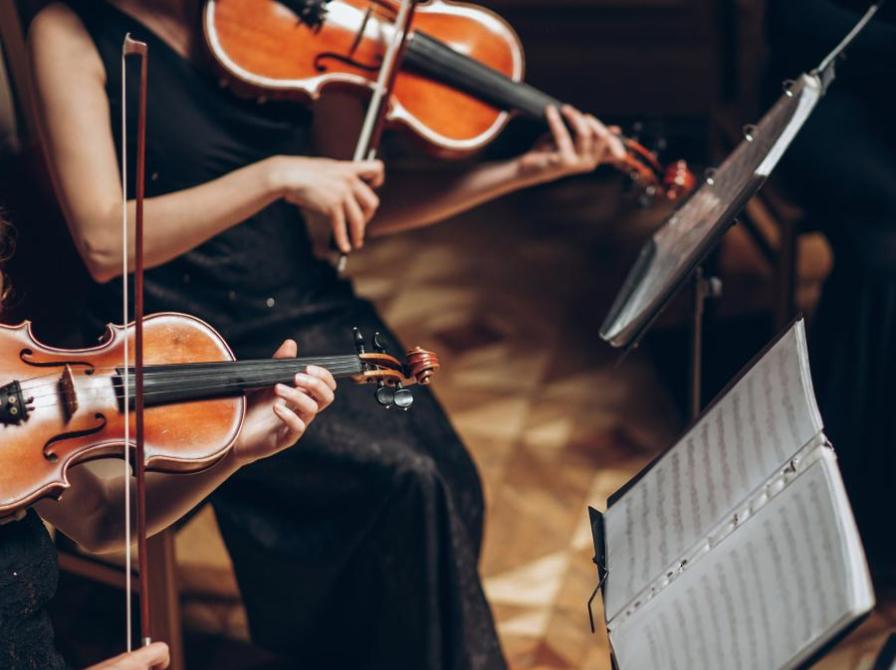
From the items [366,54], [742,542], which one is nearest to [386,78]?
[366,54]

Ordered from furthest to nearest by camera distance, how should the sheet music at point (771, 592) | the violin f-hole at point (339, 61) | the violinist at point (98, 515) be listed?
the violin f-hole at point (339, 61) < the violinist at point (98, 515) < the sheet music at point (771, 592)

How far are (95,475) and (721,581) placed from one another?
0.59 meters

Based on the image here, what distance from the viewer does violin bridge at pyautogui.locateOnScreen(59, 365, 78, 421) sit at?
102 centimetres

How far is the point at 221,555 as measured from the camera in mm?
1964

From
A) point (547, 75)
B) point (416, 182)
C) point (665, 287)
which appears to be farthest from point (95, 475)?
point (547, 75)

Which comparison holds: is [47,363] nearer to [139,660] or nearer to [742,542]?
Answer: [139,660]

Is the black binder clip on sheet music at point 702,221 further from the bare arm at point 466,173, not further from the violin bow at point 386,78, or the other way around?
the violin bow at point 386,78

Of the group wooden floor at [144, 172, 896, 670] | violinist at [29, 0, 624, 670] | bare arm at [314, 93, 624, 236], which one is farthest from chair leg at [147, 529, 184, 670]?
bare arm at [314, 93, 624, 236]

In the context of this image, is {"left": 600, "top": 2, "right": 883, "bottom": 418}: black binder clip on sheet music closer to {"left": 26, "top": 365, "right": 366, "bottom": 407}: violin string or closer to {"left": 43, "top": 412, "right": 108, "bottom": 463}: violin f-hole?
{"left": 26, "top": 365, "right": 366, "bottom": 407}: violin string

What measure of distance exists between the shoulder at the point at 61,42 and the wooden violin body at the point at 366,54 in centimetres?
13

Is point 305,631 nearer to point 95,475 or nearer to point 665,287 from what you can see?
point 95,475

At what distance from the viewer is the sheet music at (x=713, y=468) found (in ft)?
3.01

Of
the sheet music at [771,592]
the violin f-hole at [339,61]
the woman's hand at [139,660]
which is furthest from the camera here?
the violin f-hole at [339,61]

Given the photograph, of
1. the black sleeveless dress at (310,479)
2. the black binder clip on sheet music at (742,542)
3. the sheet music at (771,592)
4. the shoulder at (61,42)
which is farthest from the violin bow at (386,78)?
the sheet music at (771,592)
